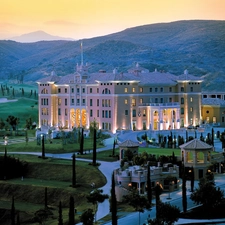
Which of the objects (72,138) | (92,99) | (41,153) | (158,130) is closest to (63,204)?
(41,153)

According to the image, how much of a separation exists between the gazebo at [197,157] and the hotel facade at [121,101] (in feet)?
98.4

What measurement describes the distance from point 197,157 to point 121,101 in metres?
31.7

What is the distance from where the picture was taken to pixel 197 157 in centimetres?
6050

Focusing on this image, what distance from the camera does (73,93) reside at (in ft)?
319

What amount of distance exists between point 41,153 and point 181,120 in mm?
28552

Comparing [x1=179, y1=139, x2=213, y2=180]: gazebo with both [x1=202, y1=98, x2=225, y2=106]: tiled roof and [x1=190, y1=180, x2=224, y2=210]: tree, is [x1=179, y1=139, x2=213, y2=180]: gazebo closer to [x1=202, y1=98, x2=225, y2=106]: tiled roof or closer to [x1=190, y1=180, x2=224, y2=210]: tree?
[x1=190, y1=180, x2=224, y2=210]: tree

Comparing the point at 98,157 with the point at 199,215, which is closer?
the point at 199,215

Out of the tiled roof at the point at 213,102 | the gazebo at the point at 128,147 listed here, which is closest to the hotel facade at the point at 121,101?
the tiled roof at the point at 213,102

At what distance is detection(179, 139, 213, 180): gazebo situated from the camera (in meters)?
58.8

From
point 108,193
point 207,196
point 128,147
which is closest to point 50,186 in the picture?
point 108,193

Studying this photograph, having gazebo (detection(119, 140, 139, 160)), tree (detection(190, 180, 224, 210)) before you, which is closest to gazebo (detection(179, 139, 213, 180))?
gazebo (detection(119, 140, 139, 160))

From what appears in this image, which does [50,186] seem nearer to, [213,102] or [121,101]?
[121,101]

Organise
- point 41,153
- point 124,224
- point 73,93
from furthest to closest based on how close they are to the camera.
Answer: point 73,93 → point 41,153 → point 124,224

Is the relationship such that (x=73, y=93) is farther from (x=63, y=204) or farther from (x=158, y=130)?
(x=63, y=204)
